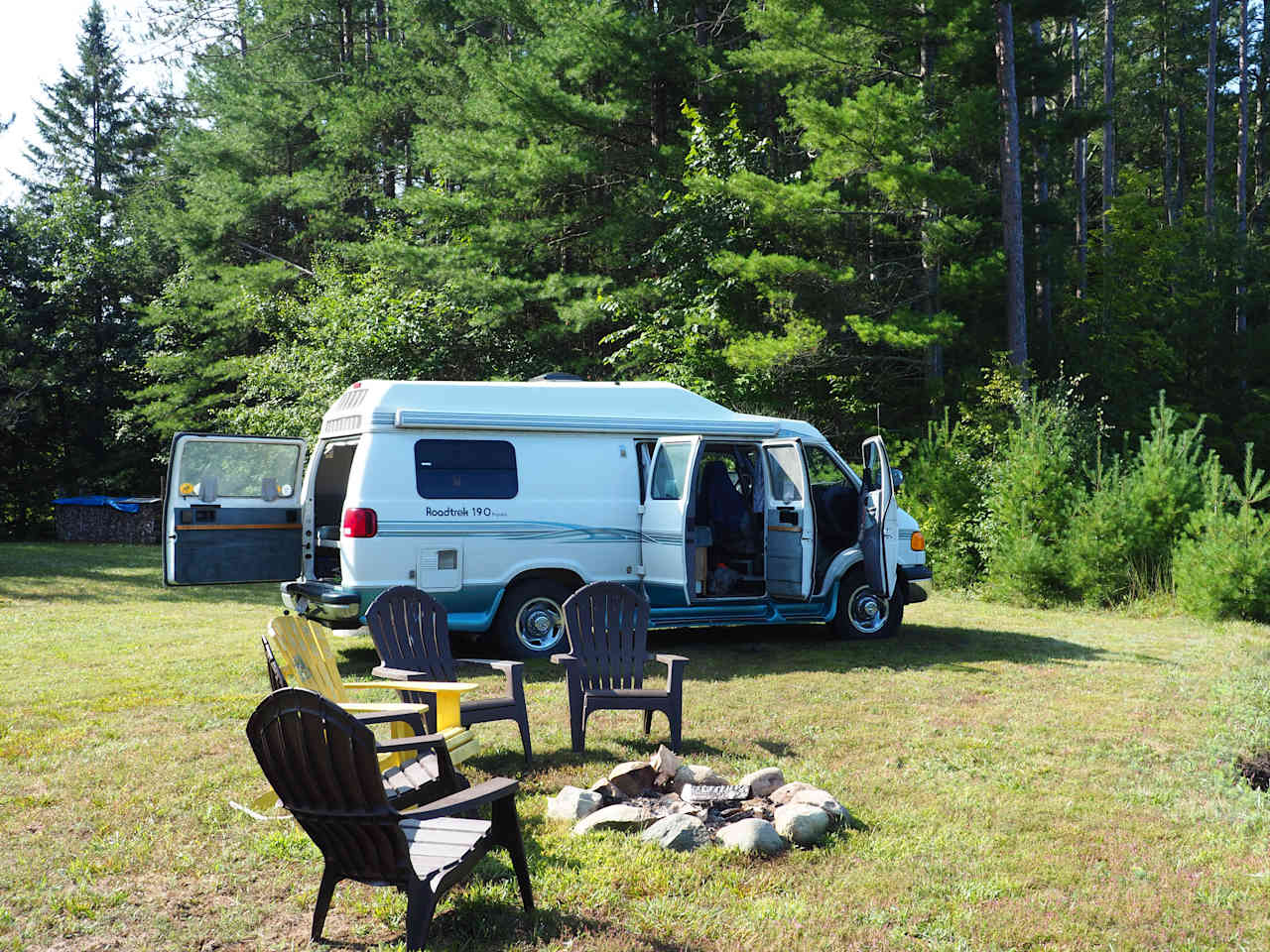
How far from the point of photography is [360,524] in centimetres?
884

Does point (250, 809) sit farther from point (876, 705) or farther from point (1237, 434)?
point (1237, 434)

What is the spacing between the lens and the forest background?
653 inches

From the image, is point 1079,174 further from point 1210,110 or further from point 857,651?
point 857,651

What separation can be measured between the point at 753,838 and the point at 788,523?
5.68 m

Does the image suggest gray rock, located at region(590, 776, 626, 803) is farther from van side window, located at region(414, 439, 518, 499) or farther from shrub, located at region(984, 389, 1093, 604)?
shrub, located at region(984, 389, 1093, 604)

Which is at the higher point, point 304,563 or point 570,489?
point 570,489

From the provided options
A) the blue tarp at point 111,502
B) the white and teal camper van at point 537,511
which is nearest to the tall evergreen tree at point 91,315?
the blue tarp at point 111,502

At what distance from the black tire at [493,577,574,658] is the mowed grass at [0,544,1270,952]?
2.05 feet

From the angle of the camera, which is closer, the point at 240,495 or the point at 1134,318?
the point at 240,495

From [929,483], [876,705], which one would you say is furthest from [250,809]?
[929,483]

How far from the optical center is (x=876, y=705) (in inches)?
300

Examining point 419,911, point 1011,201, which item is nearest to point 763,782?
point 419,911

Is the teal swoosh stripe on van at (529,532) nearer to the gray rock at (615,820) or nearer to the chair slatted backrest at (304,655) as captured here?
the chair slatted backrest at (304,655)

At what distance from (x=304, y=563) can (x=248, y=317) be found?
18.0 m
